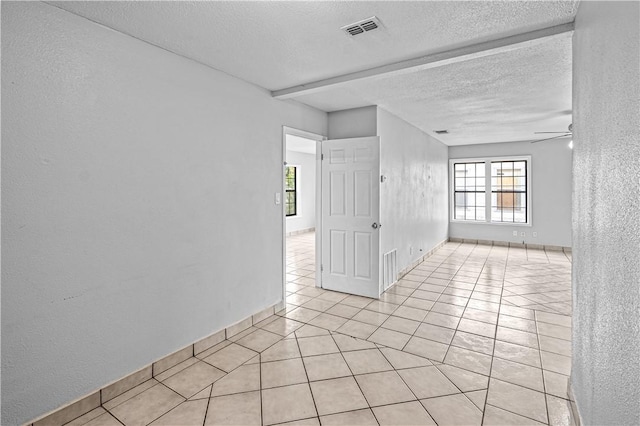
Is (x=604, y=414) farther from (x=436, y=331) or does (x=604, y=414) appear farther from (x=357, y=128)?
(x=357, y=128)

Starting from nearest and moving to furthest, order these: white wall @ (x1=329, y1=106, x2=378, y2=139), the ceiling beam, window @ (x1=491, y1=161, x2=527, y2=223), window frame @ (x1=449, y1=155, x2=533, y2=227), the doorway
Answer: the ceiling beam → white wall @ (x1=329, y1=106, x2=378, y2=139) → window frame @ (x1=449, y1=155, x2=533, y2=227) → window @ (x1=491, y1=161, x2=527, y2=223) → the doorway

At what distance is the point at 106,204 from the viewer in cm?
219

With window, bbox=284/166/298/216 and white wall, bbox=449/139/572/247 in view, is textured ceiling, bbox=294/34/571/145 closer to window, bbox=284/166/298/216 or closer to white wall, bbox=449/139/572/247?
white wall, bbox=449/139/572/247

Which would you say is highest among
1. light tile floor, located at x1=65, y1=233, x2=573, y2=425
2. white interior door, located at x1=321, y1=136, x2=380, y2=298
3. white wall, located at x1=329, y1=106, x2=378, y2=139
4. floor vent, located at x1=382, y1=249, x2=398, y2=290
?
white wall, located at x1=329, y1=106, x2=378, y2=139

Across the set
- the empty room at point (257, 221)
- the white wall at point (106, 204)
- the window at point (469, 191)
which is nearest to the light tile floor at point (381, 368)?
the empty room at point (257, 221)

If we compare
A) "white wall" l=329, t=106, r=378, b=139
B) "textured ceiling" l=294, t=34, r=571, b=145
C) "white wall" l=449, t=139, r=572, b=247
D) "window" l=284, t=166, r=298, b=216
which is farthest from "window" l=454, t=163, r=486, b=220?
"white wall" l=329, t=106, r=378, b=139

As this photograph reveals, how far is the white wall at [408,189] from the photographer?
4.47 metres

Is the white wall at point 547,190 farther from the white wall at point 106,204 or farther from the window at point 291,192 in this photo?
the white wall at point 106,204

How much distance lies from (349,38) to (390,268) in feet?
10.5

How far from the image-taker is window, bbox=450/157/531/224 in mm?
7645

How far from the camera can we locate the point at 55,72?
6.36 feet

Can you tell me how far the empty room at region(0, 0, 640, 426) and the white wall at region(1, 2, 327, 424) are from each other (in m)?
0.01

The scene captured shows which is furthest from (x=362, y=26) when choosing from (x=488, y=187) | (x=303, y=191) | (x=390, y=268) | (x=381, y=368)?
(x=303, y=191)

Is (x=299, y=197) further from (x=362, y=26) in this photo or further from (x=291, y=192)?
(x=362, y=26)
